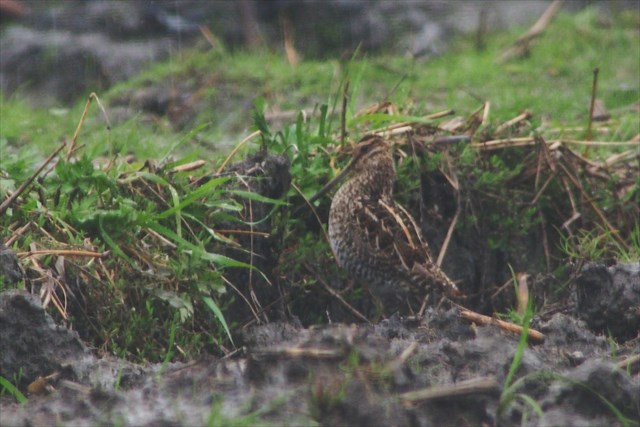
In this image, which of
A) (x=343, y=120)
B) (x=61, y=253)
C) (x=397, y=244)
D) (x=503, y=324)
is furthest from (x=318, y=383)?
(x=343, y=120)

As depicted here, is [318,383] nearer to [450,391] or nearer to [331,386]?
[331,386]

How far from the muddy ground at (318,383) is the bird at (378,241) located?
3.01 ft

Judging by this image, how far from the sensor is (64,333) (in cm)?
411

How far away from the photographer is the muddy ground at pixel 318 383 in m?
3.22

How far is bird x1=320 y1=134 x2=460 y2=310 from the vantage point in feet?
16.8

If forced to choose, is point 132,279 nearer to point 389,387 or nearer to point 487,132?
point 389,387

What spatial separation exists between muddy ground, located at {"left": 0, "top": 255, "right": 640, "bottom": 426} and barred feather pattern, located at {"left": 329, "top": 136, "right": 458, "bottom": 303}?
0.92 meters

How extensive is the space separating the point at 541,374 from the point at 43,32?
273 inches

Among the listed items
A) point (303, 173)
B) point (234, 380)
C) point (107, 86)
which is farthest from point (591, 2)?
point (234, 380)

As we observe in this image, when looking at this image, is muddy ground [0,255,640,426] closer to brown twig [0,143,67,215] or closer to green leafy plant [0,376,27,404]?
green leafy plant [0,376,27,404]

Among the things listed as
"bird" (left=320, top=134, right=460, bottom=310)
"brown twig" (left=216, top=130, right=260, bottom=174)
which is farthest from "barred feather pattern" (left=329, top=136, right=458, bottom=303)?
"brown twig" (left=216, top=130, right=260, bottom=174)

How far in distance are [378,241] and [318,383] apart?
202 cm

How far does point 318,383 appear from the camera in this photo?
3193mm

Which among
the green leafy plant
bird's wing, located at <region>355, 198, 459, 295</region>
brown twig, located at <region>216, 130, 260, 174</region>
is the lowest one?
bird's wing, located at <region>355, 198, 459, 295</region>
